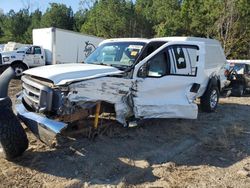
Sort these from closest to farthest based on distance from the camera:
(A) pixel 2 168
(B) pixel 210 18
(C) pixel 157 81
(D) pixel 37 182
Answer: (D) pixel 37 182
(A) pixel 2 168
(C) pixel 157 81
(B) pixel 210 18

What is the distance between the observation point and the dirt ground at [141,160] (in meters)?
4.99

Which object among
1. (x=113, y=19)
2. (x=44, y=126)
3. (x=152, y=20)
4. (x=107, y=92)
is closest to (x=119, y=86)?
(x=107, y=92)

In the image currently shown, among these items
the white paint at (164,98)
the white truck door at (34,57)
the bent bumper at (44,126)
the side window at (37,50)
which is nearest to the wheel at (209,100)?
the white paint at (164,98)

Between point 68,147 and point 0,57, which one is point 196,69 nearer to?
point 68,147

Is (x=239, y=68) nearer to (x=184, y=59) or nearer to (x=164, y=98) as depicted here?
(x=184, y=59)

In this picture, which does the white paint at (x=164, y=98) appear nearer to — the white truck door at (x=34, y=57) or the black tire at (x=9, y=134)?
the black tire at (x=9, y=134)

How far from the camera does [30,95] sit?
20.7 ft

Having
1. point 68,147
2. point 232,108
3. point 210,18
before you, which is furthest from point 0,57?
point 210,18

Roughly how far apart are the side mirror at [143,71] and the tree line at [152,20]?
69.6ft

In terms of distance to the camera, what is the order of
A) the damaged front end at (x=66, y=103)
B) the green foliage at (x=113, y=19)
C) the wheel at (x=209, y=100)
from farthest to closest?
the green foliage at (x=113, y=19), the wheel at (x=209, y=100), the damaged front end at (x=66, y=103)

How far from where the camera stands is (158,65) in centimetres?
746

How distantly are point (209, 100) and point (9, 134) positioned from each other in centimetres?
601

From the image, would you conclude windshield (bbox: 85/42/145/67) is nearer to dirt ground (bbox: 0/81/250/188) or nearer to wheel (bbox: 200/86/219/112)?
dirt ground (bbox: 0/81/250/188)

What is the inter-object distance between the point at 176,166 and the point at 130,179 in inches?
37.5
